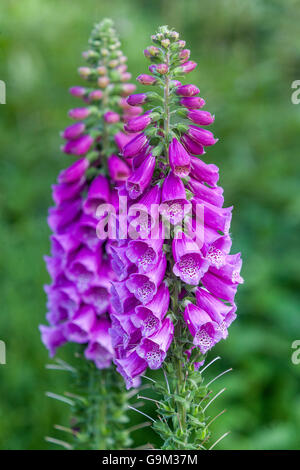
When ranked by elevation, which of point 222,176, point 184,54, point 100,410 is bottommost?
point 100,410

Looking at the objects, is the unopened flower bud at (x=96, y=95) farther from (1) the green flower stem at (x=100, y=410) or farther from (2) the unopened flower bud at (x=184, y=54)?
(1) the green flower stem at (x=100, y=410)

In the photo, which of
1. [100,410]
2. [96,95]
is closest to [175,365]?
[100,410]

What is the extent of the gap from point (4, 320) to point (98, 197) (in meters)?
2.75

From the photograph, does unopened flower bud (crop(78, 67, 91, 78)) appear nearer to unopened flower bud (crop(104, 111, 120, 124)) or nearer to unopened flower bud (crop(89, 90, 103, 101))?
unopened flower bud (crop(89, 90, 103, 101))

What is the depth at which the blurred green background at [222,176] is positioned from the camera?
4684mm

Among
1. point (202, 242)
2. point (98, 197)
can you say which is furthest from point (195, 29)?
point (202, 242)

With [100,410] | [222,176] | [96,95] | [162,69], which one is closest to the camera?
[162,69]

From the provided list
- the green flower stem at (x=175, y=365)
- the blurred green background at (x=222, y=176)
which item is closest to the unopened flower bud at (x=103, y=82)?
the green flower stem at (x=175, y=365)

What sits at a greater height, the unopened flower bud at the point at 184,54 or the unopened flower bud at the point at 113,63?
the unopened flower bud at the point at 113,63

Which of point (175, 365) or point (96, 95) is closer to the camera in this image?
point (175, 365)

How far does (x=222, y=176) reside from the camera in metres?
6.45

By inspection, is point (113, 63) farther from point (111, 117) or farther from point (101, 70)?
point (111, 117)

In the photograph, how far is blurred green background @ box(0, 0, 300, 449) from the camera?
468 cm

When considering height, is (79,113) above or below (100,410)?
above
